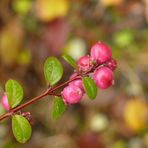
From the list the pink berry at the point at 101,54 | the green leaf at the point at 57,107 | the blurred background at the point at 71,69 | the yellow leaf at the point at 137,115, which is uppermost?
the blurred background at the point at 71,69

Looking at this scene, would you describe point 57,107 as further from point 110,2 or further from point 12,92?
point 110,2

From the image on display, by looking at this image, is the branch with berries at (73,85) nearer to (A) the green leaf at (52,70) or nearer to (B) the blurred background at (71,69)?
(A) the green leaf at (52,70)

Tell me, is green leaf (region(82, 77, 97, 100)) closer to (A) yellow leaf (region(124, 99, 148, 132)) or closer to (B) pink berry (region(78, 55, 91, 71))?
(B) pink berry (region(78, 55, 91, 71))

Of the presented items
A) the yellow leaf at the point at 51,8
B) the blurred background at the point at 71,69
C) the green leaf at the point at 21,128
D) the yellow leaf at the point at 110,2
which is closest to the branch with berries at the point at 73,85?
the green leaf at the point at 21,128

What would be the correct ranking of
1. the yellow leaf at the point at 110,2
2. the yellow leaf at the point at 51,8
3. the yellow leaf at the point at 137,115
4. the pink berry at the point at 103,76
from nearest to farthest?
the pink berry at the point at 103,76 → the yellow leaf at the point at 137,115 → the yellow leaf at the point at 51,8 → the yellow leaf at the point at 110,2

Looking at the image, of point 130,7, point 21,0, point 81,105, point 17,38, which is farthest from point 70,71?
point 130,7

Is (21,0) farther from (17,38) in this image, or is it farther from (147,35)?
(147,35)
